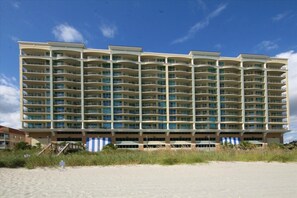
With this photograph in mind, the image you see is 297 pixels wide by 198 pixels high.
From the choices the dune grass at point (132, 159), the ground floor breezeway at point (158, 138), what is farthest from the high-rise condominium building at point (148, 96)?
the dune grass at point (132, 159)

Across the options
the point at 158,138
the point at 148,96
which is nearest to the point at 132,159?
the point at 158,138

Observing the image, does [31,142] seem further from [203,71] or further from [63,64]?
[203,71]

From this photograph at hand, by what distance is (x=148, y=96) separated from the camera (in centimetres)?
6806

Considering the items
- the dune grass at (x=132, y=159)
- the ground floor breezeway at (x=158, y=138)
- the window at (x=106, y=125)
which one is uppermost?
the dune grass at (x=132, y=159)

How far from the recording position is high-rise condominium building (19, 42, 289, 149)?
62.0 meters

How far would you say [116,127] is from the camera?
6419 cm

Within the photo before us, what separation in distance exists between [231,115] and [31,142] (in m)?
56.3

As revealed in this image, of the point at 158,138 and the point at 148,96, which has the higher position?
the point at 148,96

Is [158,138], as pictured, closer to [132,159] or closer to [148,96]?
[148,96]

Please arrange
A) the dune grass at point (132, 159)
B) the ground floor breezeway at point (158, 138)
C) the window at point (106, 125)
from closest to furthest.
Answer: the dune grass at point (132, 159), the ground floor breezeway at point (158, 138), the window at point (106, 125)

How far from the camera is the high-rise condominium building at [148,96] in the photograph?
2440 inches

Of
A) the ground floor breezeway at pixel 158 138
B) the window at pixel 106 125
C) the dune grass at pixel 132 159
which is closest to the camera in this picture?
the dune grass at pixel 132 159

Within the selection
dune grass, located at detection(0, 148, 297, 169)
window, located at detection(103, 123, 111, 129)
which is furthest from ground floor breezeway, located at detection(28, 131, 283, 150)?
dune grass, located at detection(0, 148, 297, 169)

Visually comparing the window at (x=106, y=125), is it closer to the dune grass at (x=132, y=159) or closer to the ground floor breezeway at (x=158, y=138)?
the ground floor breezeway at (x=158, y=138)
